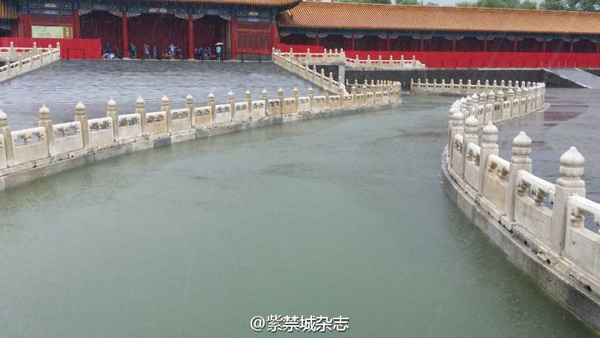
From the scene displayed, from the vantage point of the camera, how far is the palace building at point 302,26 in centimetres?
3725

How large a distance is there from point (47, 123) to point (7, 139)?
124 centimetres

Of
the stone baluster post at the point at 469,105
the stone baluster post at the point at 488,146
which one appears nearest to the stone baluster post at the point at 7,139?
the stone baluster post at the point at 488,146

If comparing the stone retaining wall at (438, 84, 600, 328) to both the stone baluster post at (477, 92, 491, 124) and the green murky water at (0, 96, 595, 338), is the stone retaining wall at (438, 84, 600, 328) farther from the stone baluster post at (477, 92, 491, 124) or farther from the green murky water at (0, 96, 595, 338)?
the stone baluster post at (477, 92, 491, 124)

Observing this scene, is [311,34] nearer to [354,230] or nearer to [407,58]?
[407,58]

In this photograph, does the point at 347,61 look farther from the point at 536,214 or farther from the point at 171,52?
the point at 536,214

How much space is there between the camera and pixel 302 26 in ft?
140

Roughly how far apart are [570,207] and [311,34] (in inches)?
1560

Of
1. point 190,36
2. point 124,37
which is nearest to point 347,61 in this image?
point 190,36

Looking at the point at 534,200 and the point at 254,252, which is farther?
the point at 254,252

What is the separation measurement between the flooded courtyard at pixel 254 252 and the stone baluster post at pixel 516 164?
57 cm

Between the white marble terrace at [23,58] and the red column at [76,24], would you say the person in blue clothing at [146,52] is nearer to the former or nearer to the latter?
the red column at [76,24]

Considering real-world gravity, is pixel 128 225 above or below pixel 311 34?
below

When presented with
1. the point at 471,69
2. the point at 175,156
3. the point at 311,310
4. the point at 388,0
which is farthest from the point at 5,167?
the point at 388,0

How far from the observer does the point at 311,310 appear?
17.8 ft
